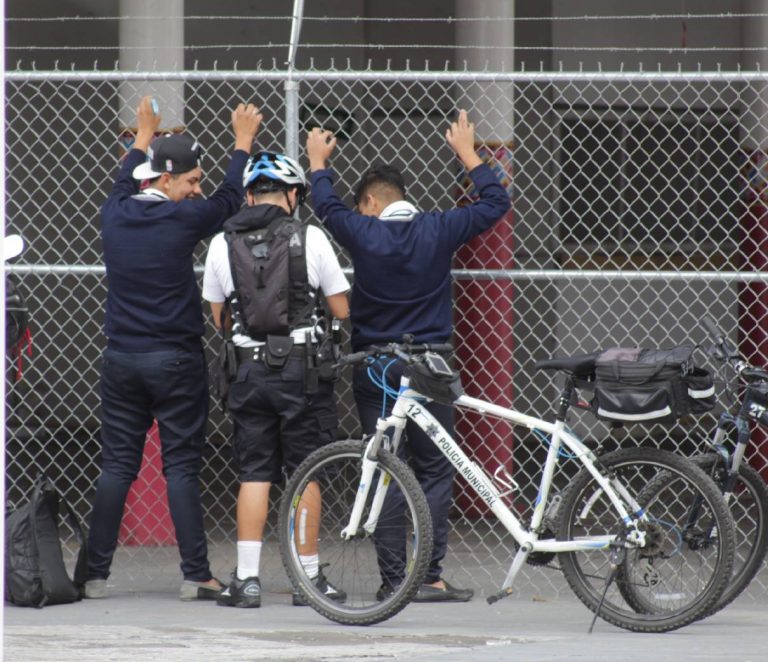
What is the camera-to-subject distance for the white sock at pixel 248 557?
6.13 metres

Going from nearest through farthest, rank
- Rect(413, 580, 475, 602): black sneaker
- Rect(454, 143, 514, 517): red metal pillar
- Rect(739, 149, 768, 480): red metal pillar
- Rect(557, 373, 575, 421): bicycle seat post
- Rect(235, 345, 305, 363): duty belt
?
Rect(557, 373, 575, 421): bicycle seat post → Rect(235, 345, 305, 363): duty belt → Rect(413, 580, 475, 602): black sneaker → Rect(454, 143, 514, 517): red metal pillar → Rect(739, 149, 768, 480): red metal pillar

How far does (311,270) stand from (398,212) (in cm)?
47

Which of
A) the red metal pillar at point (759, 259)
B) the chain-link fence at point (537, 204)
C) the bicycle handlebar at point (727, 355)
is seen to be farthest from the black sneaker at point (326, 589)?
the red metal pillar at point (759, 259)

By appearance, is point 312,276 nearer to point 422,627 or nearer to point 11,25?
point 422,627

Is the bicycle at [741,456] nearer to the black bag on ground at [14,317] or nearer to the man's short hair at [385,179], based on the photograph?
the man's short hair at [385,179]

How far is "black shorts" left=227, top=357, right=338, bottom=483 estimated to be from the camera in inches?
235

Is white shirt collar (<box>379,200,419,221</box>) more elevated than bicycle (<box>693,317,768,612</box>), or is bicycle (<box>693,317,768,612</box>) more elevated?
white shirt collar (<box>379,200,419,221</box>)

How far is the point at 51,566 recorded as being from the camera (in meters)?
6.17

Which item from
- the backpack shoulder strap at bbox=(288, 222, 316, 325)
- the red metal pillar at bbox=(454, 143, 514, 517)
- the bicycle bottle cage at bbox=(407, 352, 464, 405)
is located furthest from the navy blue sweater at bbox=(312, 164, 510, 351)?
the red metal pillar at bbox=(454, 143, 514, 517)

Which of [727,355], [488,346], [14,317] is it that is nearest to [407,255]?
[727,355]

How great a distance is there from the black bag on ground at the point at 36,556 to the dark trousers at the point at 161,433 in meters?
0.20

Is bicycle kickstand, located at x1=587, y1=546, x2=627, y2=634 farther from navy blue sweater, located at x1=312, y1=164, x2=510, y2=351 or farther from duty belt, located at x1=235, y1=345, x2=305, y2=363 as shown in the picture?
duty belt, located at x1=235, y1=345, x2=305, y2=363

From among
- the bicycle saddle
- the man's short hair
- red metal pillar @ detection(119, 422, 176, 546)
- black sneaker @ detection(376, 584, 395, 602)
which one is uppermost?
the man's short hair

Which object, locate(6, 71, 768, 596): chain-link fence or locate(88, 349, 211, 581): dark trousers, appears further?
locate(6, 71, 768, 596): chain-link fence
